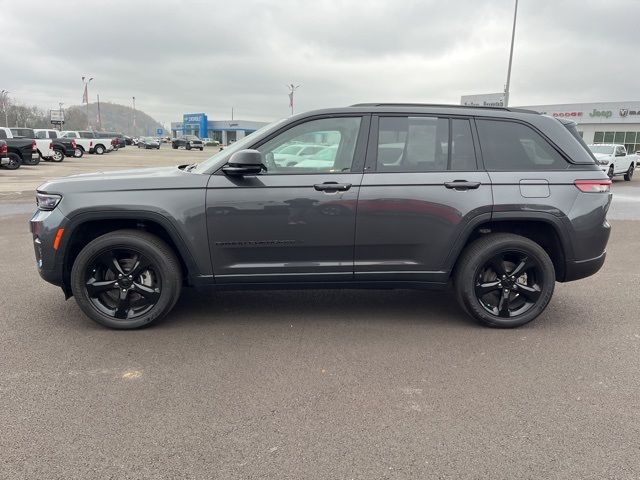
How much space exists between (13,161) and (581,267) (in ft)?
76.9

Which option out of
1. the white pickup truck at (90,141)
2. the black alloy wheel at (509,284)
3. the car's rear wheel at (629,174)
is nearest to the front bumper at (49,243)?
the black alloy wheel at (509,284)

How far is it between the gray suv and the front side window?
0.04 ft

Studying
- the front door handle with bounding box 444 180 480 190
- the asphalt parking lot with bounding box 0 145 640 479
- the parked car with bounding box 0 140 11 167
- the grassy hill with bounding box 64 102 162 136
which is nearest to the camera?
the asphalt parking lot with bounding box 0 145 640 479

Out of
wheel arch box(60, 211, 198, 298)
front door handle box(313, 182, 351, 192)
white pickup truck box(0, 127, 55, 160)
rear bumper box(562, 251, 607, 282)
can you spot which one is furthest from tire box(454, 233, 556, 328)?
white pickup truck box(0, 127, 55, 160)

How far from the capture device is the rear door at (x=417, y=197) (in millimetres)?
4047

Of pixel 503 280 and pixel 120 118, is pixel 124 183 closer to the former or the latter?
pixel 503 280

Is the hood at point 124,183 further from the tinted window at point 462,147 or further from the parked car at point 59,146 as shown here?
the parked car at point 59,146

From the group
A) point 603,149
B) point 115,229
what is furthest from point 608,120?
point 115,229

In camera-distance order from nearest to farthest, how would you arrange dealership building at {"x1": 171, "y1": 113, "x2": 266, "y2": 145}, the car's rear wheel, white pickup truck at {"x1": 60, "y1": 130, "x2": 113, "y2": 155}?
1. the car's rear wheel
2. white pickup truck at {"x1": 60, "y1": 130, "x2": 113, "y2": 155}
3. dealership building at {"x1": 171, "y1": 113, "x2": 266, "y2": 145}

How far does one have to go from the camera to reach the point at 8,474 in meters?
2.39

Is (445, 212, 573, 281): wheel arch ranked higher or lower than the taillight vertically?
lower

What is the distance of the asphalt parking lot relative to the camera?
254cm

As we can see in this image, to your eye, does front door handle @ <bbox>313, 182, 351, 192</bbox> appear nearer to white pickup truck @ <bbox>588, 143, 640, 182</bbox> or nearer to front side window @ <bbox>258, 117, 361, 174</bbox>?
front side window @ <bbox>258, 117, 361, 174</bbox>

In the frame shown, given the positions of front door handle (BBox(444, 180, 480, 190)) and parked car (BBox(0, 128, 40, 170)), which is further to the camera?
parked car (BBox(0, 128, 40, 170))
